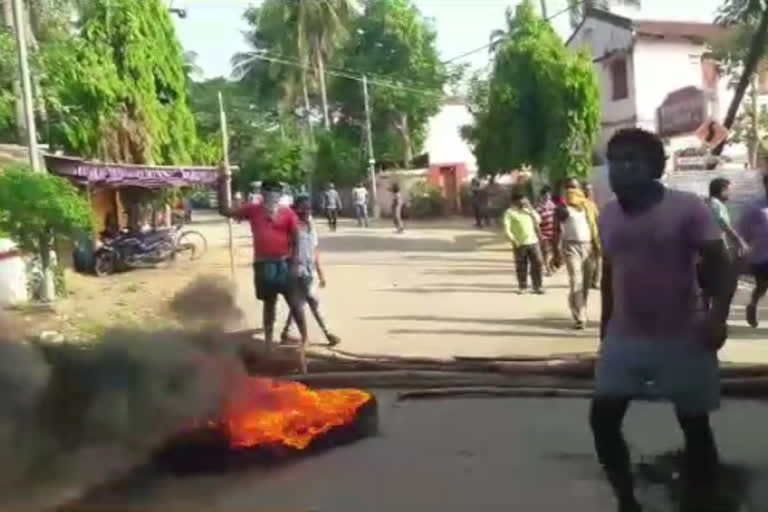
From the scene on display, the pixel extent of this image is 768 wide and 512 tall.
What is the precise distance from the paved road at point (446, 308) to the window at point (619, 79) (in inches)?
499

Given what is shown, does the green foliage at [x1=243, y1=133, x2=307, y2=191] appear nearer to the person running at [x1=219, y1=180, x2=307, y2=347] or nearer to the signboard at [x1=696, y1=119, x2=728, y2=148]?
the signboard at [x1=696, y1=119, x2=728, y2=148]

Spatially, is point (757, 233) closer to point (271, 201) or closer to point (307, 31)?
point (271, 201)

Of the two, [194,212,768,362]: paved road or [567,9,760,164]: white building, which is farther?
[567,9,760,164]: white building

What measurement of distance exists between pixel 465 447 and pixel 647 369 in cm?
151

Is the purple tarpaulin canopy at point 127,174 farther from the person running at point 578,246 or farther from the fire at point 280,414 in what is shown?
the fire at point 280,414

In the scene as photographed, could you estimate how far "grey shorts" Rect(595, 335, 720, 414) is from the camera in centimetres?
424

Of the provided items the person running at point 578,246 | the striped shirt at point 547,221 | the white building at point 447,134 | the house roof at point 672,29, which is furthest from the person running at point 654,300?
the white building at point 447,134

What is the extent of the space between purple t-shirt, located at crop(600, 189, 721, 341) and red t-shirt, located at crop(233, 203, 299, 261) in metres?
5.72

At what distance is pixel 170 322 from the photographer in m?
5.67

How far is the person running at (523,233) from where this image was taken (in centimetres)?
1452

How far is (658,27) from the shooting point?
37000mm

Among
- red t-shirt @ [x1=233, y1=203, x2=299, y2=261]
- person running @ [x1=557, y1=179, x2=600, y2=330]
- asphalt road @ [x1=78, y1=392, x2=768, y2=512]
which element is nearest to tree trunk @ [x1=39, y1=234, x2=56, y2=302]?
red t-shirt @ [x1=233, y1=203, x2=299, y2=261]

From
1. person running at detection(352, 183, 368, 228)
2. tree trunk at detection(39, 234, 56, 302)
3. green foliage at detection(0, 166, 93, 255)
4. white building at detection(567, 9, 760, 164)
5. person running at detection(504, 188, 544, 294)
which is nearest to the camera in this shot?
person running at detection(504, 188, 544, 294)

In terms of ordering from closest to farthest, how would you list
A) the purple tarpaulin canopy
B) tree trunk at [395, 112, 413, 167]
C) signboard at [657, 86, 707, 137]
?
1. signboard at [657, 86, 707, 137]
2. the purple tarpaulin canopy
3. tree trunk at [395, 112, 413, 167]
